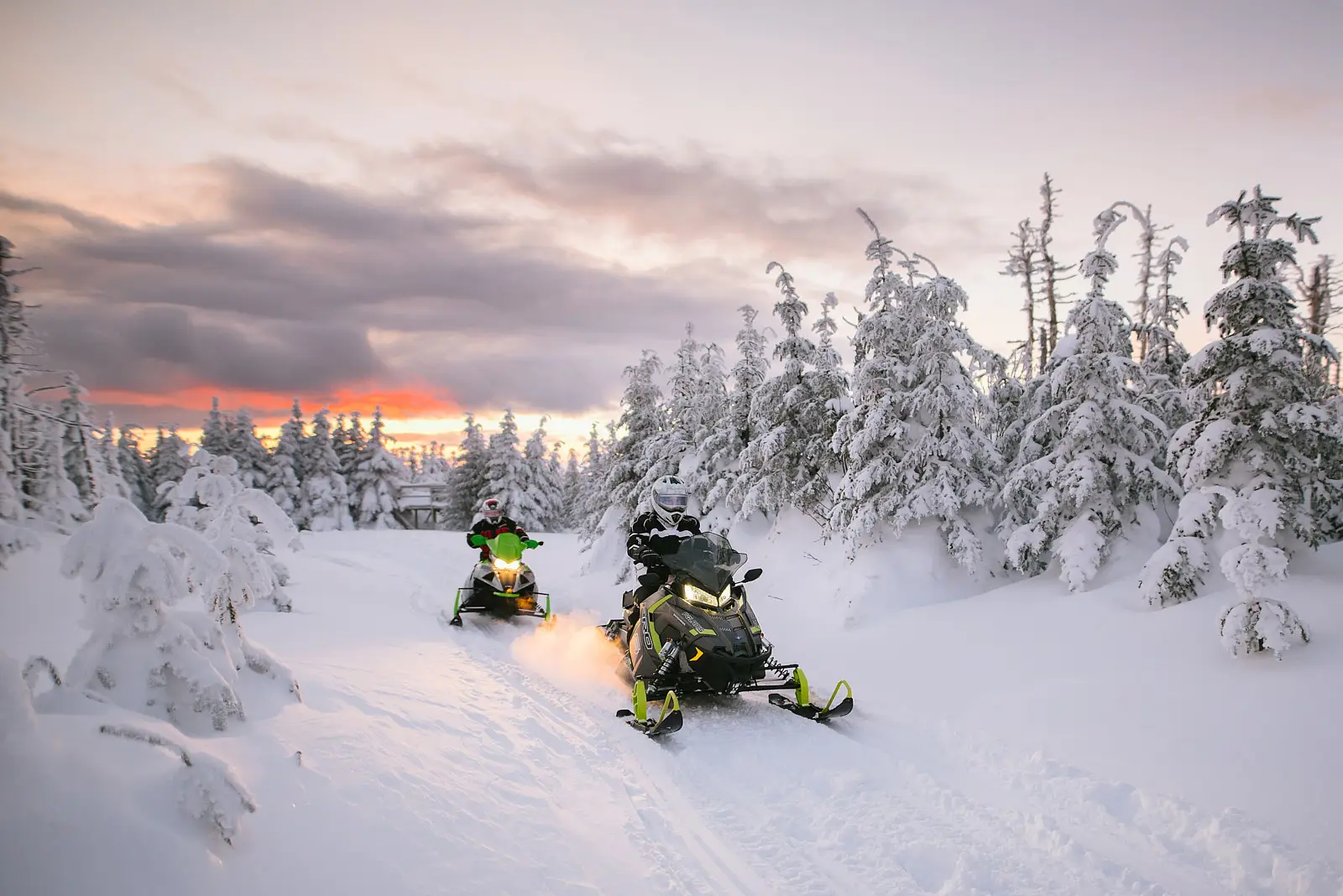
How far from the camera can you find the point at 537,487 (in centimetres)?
4622

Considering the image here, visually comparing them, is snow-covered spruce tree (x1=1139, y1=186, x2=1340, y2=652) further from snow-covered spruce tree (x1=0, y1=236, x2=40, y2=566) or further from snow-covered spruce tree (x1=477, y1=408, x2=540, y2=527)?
snow-covered spruce tree (x1=477, y1=408, x2=540, y2=527)

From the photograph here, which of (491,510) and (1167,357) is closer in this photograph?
(491,510)

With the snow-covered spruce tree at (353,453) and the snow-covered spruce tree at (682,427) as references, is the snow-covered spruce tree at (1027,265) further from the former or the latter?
the snow-covered spruce tree at (353,453)

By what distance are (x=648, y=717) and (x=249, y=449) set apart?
165 feet

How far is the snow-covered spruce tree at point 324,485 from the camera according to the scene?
→ 46969 millimetres

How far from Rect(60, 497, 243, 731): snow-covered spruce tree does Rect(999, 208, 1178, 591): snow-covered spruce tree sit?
1214cm

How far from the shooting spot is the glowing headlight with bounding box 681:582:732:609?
752 centimetres

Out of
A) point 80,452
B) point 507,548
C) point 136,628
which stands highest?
point 80,452

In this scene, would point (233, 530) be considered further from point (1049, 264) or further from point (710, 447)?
point (1049, 264)

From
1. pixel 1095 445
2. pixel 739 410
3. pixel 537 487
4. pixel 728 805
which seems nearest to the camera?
pixel 728 805

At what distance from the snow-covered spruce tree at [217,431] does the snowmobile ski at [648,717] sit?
5139cm

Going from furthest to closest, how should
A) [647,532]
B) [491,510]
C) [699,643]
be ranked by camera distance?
[491,510], [647,532], [699,643]

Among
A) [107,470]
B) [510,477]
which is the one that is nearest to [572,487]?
[510,477]

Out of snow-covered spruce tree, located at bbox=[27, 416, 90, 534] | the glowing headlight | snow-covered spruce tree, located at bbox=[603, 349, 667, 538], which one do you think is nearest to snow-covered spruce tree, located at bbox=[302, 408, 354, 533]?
snow-covered spruce tree, located at bbox=[603, 349, 667, 538]
